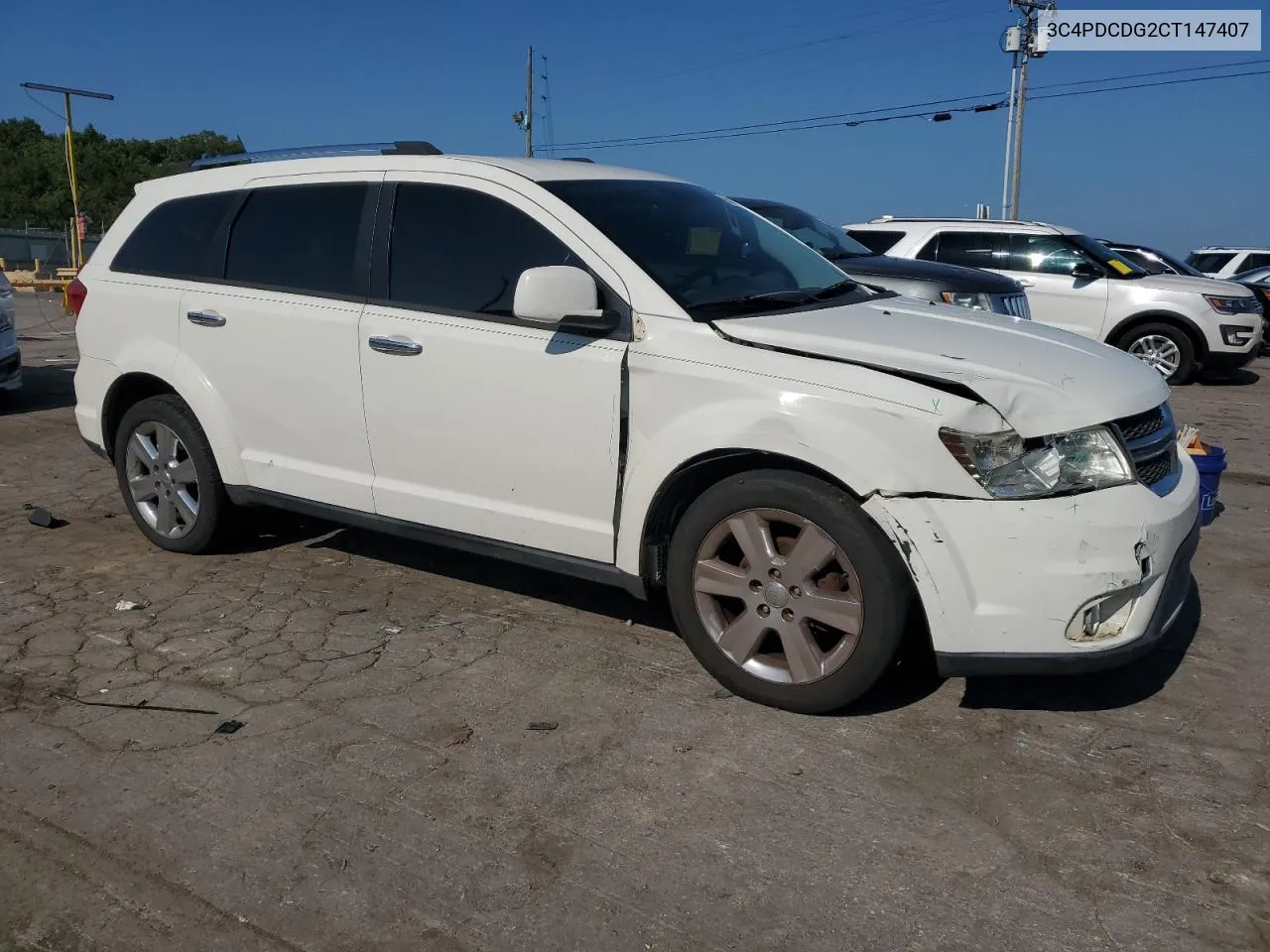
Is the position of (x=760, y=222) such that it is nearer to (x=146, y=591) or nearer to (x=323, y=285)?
(x=323, y=285)

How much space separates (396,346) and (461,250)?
1.52 feet

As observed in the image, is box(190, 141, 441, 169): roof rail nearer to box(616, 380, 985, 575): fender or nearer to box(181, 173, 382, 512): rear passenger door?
box(181, 173, 382, 512): rear passenger door

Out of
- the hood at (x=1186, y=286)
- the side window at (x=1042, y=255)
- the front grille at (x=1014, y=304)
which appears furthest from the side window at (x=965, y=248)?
the front grille at (x=1014, y=304)

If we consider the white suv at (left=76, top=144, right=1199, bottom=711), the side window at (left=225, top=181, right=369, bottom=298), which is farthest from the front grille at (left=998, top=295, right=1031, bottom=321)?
the side window at (left=225, top=181, right=369, bottom=298)

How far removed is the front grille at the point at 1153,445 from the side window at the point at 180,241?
3910 mm

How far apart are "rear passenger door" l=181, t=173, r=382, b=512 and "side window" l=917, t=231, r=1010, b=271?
8.95m

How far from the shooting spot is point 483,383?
433 cm

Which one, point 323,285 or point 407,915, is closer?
point 407,915

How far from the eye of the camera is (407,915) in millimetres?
2820

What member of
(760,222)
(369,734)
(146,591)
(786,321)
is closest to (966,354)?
(786,321)

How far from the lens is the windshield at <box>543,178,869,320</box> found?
423cm

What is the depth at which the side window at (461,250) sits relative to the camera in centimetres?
438

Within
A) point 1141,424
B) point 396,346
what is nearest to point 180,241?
point 396,346

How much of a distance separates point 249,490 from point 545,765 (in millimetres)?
2401
